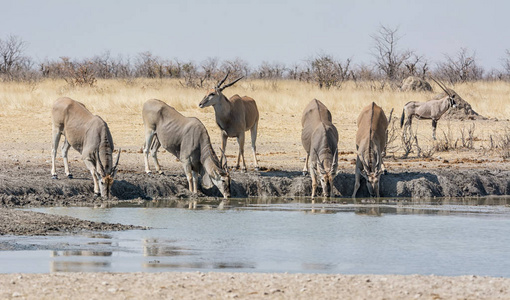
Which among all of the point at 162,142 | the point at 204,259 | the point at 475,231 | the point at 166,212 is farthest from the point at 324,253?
the point at 162,142

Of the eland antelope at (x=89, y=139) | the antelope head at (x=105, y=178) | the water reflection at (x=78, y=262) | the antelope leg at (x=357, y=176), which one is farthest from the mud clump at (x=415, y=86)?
the water reflection at (x=78, y=262)

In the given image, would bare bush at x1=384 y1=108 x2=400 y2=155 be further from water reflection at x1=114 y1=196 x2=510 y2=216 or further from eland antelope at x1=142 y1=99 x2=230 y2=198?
eland antelope at x1=142 y1=99 x2=230 y2=198

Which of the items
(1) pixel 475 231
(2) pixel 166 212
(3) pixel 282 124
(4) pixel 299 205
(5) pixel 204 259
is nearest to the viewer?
(5) pixel 204 259

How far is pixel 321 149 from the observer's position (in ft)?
53.0

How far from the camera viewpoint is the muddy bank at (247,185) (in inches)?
573

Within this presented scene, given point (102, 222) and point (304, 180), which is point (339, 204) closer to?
point (304, 180)

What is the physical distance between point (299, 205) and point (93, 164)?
11.5ft

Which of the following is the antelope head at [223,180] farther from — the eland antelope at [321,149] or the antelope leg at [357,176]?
the antelope leg at [357,176]

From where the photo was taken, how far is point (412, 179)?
16906 mm

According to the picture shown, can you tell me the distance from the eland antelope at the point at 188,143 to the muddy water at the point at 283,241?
3.07 ft

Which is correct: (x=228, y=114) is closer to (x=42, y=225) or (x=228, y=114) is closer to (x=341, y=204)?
(x=341, y=204)

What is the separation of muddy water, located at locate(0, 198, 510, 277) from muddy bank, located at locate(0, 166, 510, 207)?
35.7 inches

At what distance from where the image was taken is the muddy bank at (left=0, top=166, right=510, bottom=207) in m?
14.5

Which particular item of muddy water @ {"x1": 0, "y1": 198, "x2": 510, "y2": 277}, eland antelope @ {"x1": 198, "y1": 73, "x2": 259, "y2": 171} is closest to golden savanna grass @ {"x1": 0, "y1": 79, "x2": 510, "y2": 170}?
eland antelope @ {"x1": 198, "y1": 73, "x2": 259, "y2": 171}
